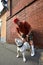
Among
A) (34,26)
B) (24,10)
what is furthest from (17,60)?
(24,10)

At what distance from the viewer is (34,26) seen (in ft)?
36.4

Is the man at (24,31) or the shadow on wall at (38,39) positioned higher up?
the man at (24,31)

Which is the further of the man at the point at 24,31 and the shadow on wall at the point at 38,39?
the shadow on wall at the point at 38,39

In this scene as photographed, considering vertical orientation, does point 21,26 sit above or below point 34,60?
above

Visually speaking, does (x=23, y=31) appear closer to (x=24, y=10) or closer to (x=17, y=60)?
(x=17, y=60)

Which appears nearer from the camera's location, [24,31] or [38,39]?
[24,31]

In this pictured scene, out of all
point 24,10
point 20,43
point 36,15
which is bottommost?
point 24,10

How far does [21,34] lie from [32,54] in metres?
1.06

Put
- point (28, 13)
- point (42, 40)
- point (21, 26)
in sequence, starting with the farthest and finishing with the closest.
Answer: point (28, 13) → point (42, 40) → point (21, 26)

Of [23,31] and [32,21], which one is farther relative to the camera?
[32,21]

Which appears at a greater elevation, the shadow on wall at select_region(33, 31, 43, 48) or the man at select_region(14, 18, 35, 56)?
the man at select_region(14, 18, 35, 56)

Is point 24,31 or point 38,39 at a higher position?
point 24,31

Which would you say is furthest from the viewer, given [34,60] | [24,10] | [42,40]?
[24,10]

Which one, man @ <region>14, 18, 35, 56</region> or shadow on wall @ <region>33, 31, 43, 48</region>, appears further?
shadow on wall @ <region>33, 31, 43, 48</region>
